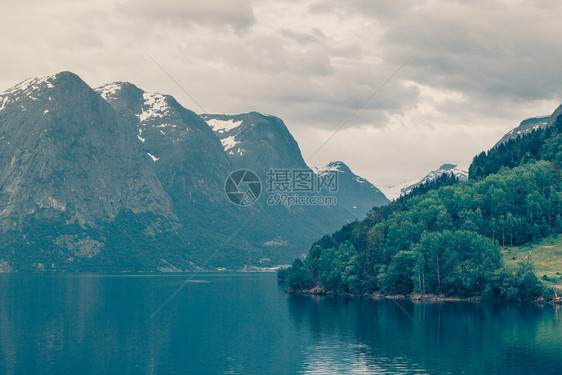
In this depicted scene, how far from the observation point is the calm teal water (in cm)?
8769

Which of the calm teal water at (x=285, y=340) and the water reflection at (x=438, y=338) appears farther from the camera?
the calm teal water at (x=285, y=340)

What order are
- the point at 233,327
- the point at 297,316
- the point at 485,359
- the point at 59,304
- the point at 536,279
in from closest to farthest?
the point at 485,359, the point at 233,327, the point at 297,316, the point at 536,279, the point at 59,304

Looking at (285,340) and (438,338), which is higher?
(438,338)

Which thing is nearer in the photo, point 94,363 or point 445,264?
point 94,363

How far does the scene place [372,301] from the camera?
19638 centimetres

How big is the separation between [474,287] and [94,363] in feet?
421

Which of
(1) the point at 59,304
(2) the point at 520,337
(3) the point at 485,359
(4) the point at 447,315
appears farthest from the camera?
(1) the point at 59,304

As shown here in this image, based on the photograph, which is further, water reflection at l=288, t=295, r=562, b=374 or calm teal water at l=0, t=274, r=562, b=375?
calm teal water at l=0, t=274, r=562, b=375

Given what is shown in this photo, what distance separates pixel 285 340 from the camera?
115 metres

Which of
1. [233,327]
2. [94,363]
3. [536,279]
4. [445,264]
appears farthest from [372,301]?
[94,363]

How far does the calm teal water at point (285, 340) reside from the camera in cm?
8769

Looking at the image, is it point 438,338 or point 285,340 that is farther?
point 285,340

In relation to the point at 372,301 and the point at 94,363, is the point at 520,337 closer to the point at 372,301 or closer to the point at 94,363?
the point at 94,363

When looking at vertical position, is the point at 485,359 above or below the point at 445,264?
below
